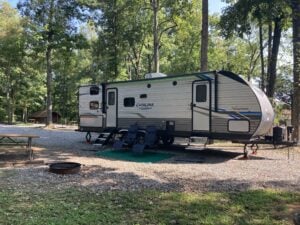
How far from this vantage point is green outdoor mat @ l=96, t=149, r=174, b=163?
37.9 ft

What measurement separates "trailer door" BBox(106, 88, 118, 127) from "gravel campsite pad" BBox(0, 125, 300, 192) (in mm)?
3188

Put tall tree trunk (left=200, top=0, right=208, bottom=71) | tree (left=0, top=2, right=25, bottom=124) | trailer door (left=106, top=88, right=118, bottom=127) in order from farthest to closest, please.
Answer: tree (left=0, top=2, right=25, bottom=124) < tall tree trunk (left=200, top=0, right=208, bottom=71) < trailer door (left=106, top=88, right=118, bottom=127)

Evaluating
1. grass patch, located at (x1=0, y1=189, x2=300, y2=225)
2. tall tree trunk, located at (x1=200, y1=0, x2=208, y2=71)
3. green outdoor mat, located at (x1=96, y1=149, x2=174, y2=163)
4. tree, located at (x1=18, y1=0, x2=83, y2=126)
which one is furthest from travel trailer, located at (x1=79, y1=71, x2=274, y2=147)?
tree, located at (x1=18, y1=0, x2=83, y2=126)

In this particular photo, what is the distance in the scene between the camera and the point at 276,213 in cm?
539

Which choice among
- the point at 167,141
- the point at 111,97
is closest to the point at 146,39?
the point at 111,97

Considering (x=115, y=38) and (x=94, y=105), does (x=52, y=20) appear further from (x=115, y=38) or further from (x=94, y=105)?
(x=94, y=105)

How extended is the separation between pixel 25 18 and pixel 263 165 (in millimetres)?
23617

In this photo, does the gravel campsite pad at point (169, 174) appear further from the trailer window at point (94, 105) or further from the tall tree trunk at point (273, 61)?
the tall tree trunk at point (273, 61)

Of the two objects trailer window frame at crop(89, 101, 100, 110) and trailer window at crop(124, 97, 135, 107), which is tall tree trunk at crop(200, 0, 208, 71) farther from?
trailer window frame at crop(89, 101, 100, 110)

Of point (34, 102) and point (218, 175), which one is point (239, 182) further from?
point (34, 102)

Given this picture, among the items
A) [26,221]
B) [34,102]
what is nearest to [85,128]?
[26,221]

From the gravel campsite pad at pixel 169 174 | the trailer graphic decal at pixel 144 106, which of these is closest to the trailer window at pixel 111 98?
the trailer graphic decal at pixel 144 106

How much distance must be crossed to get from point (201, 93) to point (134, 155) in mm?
3200

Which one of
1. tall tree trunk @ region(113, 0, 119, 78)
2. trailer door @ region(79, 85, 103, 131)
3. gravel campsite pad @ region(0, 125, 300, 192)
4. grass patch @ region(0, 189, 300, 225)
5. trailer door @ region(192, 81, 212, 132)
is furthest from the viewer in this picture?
tall tree trunk @ region(113, 0, 119, 78)
